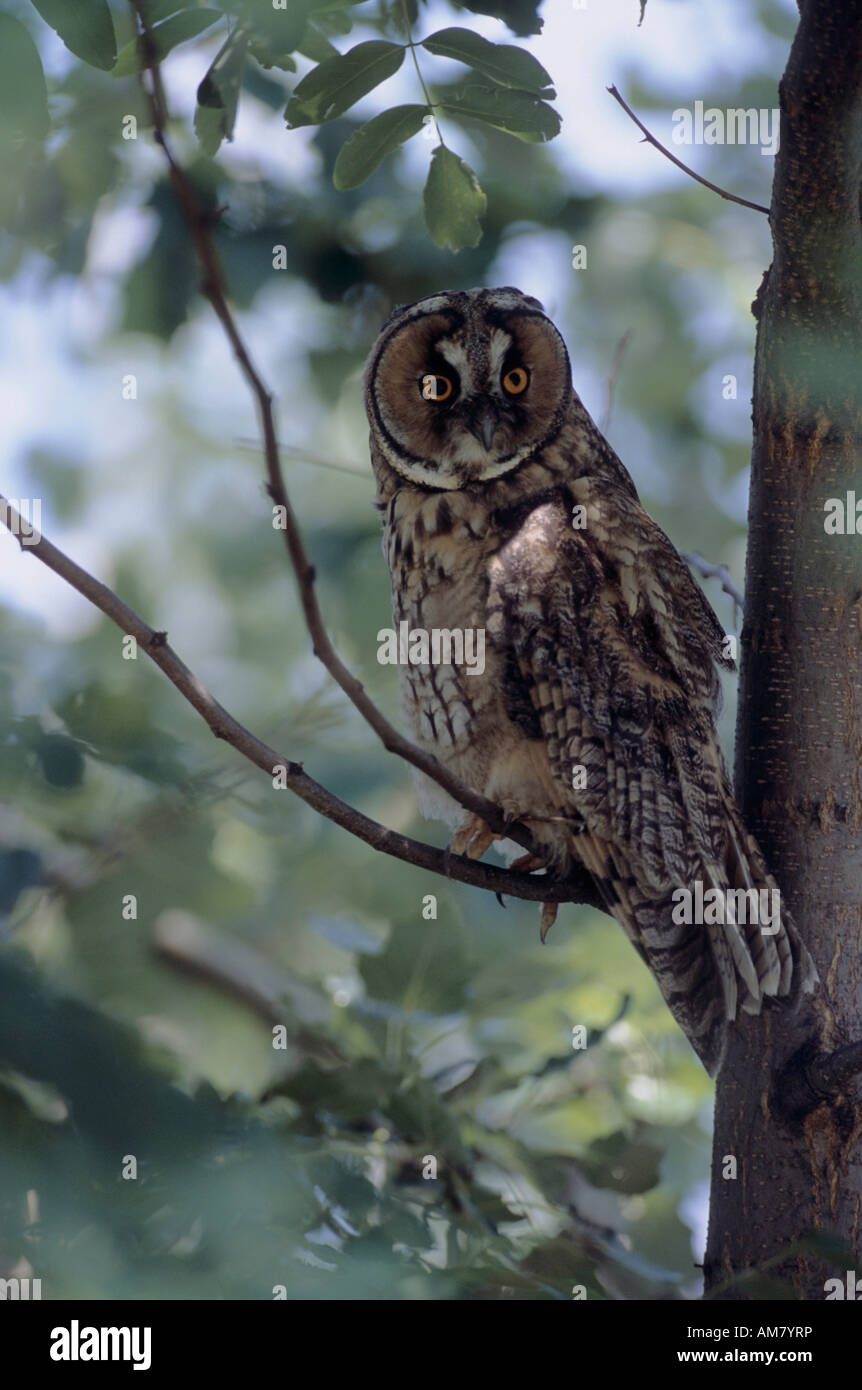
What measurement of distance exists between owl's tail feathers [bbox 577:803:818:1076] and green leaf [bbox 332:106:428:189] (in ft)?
3.22

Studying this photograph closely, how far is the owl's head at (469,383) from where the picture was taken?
6.59 ft

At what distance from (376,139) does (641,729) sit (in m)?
0.90

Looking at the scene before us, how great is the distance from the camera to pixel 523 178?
304 centimetres

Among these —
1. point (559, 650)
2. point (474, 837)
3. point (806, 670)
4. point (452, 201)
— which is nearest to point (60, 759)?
point (474, 837)

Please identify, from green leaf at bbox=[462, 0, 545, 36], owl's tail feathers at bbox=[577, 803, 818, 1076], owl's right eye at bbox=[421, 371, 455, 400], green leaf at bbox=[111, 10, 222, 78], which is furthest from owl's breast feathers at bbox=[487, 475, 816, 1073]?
green leaf at bbox=[111, 10, 222, 78]

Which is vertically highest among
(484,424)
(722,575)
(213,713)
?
(484,424)

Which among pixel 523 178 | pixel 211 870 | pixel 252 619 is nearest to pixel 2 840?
pixel 211 870

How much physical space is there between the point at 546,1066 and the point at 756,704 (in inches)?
26.6

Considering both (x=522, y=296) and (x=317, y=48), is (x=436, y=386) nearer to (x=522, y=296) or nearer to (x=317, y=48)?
(x=522, y=296)

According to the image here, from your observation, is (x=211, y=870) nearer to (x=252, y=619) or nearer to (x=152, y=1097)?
(x=152, y=1097)

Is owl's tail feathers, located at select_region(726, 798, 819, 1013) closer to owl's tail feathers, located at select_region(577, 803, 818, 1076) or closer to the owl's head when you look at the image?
owl's tail feathers, located at select_region(577, 803, 818, 1076)

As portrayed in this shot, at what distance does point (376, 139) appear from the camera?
5.36 ft

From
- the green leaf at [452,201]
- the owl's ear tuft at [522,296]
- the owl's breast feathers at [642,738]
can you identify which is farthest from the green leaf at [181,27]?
the owl's breast feathers at [642,738]

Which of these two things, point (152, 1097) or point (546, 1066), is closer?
point (152, 1097)
